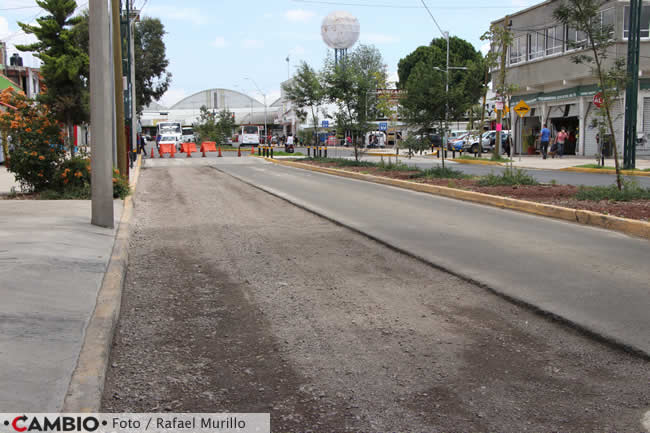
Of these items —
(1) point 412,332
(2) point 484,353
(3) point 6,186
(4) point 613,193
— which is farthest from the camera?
(3) point 6,186

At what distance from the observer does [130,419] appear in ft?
11.1

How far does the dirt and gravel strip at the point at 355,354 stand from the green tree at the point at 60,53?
28.7 m

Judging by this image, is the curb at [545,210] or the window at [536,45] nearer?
the curb at [545,210]

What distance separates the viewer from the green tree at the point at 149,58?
209 feet

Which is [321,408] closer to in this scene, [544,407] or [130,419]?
A: [130,419]

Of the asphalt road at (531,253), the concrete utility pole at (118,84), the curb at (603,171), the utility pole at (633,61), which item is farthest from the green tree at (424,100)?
the concrete utility pole at (118,84)

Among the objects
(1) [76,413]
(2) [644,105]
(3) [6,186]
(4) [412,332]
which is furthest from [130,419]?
(2) [644,105]

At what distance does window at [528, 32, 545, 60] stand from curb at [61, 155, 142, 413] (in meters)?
38.7

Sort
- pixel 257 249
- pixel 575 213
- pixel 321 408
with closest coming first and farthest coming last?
pixel 321 408, pixel 257 249, pixel 575 213

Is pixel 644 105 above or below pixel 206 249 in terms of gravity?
above

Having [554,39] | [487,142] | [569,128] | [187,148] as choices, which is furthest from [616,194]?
[487,142]

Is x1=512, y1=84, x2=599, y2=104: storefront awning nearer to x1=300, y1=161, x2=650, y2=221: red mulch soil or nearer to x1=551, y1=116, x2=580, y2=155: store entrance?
x1=551, y1=116, x2=580, y2=155: store entrance

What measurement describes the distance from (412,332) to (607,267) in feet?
11.0

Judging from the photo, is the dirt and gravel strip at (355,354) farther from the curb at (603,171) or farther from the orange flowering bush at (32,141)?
the curb at (603,171)
